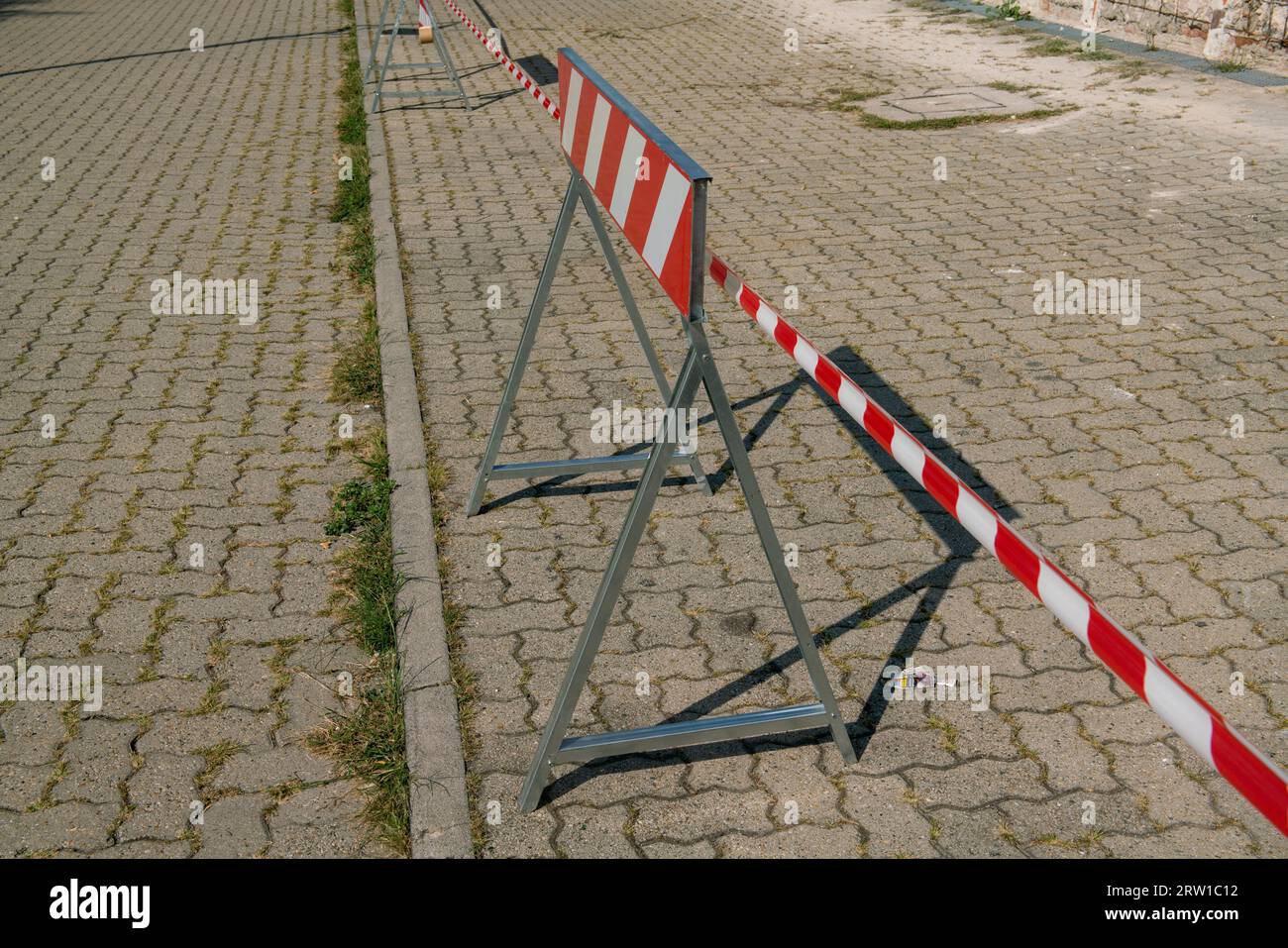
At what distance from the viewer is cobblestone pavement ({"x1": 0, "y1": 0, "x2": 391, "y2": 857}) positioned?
3.65 meters

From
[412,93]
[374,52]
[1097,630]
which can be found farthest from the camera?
[374,52]

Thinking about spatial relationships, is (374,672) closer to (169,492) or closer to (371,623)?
(371,623)

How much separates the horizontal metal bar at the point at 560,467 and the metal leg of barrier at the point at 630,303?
0.10m

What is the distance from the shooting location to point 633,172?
152 inches

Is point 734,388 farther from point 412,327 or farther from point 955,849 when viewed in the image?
point 955,849

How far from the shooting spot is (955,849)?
3.36 m

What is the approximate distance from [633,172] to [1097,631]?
2.10m

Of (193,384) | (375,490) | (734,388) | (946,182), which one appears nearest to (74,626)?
(375,490)

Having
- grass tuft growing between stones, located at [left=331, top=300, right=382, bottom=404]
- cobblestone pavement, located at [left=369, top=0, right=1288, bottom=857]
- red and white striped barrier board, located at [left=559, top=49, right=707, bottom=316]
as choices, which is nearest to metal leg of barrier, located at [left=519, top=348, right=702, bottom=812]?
cobblestone pavement, located at [left=369, top=0, right=1288, bottom=857]

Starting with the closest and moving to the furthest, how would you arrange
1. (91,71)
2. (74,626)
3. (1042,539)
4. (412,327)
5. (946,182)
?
(74,626)
(1042,539)
(412,327)
(946,182)
(91,71)

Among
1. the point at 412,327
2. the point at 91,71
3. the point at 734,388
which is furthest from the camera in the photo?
the point at 91,71

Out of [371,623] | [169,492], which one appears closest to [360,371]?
[169,492]

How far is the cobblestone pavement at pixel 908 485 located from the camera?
3.60 meters

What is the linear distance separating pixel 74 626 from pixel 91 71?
40.7 ft
